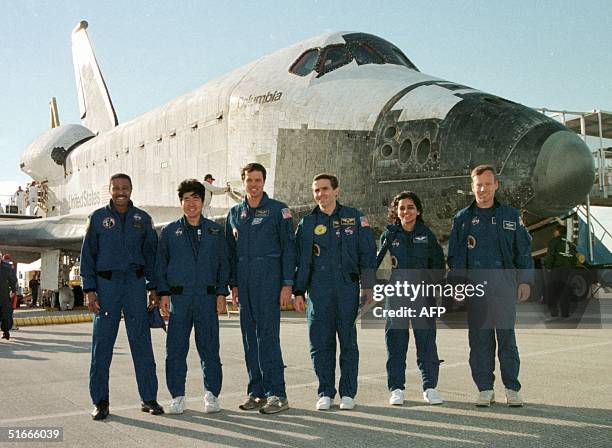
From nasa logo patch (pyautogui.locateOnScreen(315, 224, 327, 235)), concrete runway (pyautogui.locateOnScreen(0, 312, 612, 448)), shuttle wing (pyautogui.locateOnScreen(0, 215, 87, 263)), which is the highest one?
shuttle wing (pyautogui.locateOnScreen(0, 215, 87, 263))

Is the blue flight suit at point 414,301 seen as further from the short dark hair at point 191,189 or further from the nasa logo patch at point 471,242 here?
the short dark hair at point 191,189

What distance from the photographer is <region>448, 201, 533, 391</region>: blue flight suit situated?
12.9 ft

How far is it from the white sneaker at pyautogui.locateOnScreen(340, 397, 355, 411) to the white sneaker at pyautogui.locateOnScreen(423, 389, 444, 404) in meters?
0.47

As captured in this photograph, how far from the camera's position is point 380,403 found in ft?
12.7

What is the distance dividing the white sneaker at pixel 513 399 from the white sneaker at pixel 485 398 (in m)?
0.09

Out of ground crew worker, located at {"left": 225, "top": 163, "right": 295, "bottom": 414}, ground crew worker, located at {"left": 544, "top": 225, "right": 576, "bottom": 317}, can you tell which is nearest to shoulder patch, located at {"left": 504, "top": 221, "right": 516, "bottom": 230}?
ground crew worker, located at {"left": 225, "top": 163, "right": 295, "bottom": 414}

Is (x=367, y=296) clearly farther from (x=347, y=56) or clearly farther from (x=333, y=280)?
(x=347, y=56)

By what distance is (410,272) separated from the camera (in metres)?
4.24

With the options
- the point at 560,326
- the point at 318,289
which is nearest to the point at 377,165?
the point at 560,326

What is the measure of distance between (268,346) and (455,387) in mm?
1373

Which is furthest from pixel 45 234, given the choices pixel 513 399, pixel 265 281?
pixel 513 399

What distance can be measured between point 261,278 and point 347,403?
91cm

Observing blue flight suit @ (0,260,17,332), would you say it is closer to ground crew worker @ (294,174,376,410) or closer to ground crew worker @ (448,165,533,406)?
ground crew worker @ (294,174,376,410)

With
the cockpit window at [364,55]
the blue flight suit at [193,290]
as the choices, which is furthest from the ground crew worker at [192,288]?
the cockpit window at [364,55]
